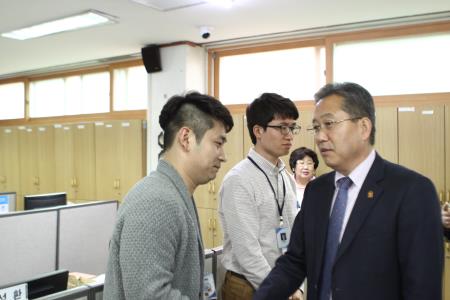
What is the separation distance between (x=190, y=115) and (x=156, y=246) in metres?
0.45

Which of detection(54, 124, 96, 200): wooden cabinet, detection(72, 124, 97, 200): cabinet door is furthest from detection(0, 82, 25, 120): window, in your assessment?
detection(72, 124, 97, 200): cabinet door

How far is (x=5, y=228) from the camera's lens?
301cm

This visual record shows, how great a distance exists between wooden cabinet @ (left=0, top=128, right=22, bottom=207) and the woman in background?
4.84 meters

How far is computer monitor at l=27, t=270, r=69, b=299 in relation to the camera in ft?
5.27

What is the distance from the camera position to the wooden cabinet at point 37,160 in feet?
20.8

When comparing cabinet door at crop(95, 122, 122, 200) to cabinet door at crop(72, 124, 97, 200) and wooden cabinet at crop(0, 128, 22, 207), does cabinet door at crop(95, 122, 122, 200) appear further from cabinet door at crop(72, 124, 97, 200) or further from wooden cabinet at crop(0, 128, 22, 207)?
wooden cabinet at crop(0, 128, 22, 207)

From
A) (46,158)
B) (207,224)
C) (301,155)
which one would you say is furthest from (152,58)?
(46,158)

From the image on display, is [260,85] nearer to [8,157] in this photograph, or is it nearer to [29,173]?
[29,173]

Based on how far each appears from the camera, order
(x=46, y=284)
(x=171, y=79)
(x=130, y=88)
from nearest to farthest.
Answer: (x=46, y=284), (x=171, y=79), (x=130, y=88)

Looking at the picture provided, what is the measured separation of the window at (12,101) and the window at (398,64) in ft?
18.6

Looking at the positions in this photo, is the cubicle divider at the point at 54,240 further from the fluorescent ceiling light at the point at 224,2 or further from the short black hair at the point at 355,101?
the short black hair at the point at 355,101

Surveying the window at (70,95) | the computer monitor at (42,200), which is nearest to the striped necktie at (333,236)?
the computer monitor at (42,200)

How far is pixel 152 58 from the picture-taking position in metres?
5.17

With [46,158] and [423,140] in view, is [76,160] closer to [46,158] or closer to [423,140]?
[46,158]
